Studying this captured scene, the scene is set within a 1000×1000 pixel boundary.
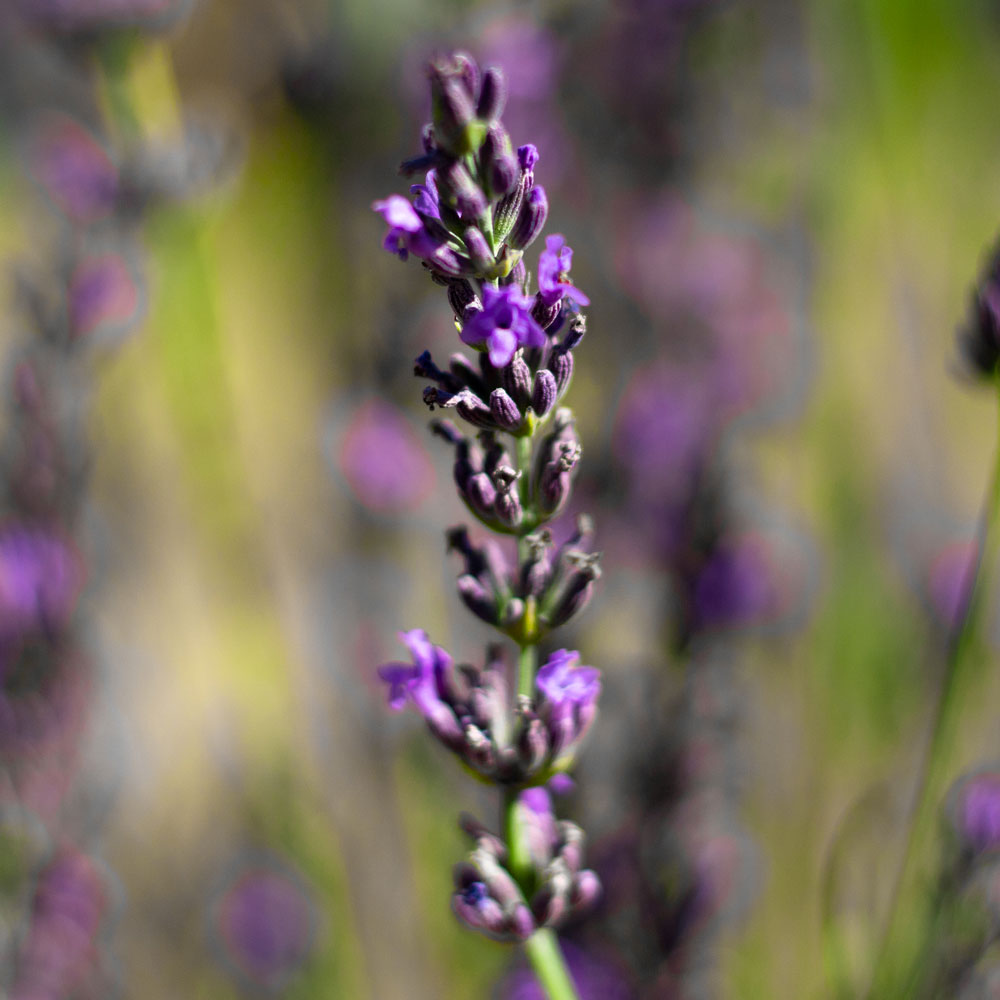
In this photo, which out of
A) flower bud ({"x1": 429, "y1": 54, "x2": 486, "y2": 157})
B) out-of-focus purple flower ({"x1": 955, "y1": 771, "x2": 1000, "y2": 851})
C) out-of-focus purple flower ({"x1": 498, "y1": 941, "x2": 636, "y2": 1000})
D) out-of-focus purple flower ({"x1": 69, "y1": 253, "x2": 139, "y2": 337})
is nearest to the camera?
flower bud ({"x1": 429, "y1": 54, "x2": 486, "y2": 157})

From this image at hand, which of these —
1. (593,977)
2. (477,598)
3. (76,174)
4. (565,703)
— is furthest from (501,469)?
(76,174)

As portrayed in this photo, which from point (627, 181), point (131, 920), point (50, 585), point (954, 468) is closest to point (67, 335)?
point (50, 585)

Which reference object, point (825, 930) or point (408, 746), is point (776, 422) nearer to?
point (408, 746)

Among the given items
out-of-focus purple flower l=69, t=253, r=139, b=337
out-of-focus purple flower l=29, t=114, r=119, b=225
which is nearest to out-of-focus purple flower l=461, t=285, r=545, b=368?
out-of-focus purple flower l=69, t=253, r=139, b=337

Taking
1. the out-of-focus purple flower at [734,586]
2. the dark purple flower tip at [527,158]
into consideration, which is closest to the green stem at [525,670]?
the dark purple flower tip at [527,158]

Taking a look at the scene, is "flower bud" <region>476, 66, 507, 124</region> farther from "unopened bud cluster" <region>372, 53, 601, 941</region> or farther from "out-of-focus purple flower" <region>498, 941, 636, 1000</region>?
"out-of-focus purple flower" <region>498, 941, 636, 1000</region>

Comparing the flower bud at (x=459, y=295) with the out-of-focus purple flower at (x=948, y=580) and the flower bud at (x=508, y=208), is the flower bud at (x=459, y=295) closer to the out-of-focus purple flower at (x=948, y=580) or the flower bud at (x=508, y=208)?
the flower bud at (x=508, y=208)
